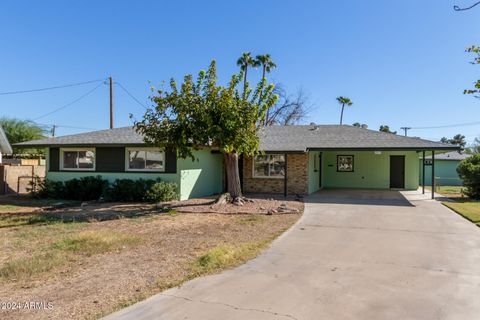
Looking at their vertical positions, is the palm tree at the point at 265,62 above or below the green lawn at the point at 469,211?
above

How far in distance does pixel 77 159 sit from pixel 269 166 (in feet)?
Result: 30.1

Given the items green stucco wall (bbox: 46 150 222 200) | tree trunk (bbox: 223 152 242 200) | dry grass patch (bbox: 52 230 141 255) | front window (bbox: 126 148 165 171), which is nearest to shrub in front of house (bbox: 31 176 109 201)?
green stucco wall (bbox: 46 150 222 200)

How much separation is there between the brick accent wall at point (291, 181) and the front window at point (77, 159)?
766cm

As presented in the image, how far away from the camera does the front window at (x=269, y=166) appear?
60.3ft

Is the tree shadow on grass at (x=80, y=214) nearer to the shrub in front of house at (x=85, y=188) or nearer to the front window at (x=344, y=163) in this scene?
the shrub in front of house at (x=85, y=188)

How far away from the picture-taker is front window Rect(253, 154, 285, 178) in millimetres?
18391

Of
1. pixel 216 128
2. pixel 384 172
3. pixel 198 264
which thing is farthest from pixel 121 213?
pixel 384 172

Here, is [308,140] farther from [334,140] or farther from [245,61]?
[245,61]

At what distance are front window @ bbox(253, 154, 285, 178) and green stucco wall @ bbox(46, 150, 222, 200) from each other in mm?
2092

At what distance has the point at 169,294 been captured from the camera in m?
4.75

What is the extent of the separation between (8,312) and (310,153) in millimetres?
15906

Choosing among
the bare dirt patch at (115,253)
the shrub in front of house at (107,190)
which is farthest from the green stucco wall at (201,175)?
the bare dirt patch at (115,253)

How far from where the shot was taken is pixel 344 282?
5258 mm

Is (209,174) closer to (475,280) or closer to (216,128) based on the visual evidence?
(216,128)
